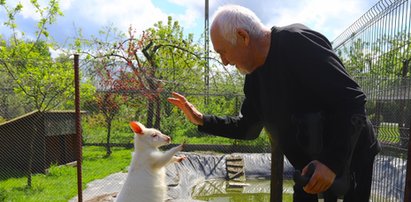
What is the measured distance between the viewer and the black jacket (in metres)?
1.44

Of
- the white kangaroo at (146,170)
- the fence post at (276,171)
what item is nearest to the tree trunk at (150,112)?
the white kangaroo at (146,170)

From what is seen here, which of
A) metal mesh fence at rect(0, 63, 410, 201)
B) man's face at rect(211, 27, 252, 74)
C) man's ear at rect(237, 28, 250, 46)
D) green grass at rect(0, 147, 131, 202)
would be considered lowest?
green grass at rect(0, 147, 131, 202)

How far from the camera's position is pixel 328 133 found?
1.50 metres

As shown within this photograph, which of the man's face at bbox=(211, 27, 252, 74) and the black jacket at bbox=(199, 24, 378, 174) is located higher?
the man's face at bbox=(211, 27, 252, 74)

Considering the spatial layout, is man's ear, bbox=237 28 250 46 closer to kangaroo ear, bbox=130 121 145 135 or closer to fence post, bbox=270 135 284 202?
fence post, bbox=270 135 284 202

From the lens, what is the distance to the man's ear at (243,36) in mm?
1612

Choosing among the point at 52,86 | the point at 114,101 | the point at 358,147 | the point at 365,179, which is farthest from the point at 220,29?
the point at 114,101

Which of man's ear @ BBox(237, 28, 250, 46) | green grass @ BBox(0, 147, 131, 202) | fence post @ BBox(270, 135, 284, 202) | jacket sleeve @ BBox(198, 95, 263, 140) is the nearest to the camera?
man's ear @ BBox(237, 28, 250, 46)

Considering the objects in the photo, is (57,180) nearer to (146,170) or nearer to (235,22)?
(146,170)

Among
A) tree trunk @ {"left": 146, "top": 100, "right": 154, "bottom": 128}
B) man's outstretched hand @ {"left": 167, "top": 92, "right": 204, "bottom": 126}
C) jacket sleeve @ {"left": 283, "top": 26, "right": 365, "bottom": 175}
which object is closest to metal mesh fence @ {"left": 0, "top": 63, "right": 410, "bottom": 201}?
tree trunk @ {"left": 146, "top": 100, "right": 154, "bottom": 128}

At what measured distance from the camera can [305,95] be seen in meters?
1.59

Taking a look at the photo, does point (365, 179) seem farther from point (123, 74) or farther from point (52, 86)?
point (123, 74)

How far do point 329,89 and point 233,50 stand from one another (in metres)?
0.47

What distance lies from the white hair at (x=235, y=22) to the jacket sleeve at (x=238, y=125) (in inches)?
23.7
